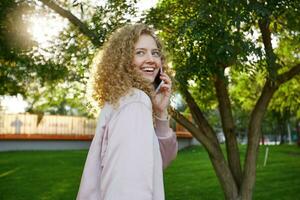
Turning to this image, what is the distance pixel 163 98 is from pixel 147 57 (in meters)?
0.28

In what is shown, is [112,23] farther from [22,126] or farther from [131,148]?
[22,126]

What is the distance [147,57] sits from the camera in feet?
8.82

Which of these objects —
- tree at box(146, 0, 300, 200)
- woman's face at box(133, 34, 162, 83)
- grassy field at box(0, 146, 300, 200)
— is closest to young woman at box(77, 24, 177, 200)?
woman's face at box(133, 34, 162, 83)

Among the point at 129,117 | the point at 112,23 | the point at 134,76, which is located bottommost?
the point at 129,117

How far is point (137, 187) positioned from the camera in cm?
214

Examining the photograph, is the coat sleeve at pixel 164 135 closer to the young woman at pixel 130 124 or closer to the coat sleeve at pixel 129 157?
the young woman at pixel 130 124

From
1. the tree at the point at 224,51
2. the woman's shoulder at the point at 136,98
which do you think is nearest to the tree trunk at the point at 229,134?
the tree at the point at 224,51

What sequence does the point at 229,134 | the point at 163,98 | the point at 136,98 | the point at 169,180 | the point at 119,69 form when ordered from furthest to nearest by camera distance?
the point at 169,180 < the point at 229,134 < the point at 163,98 < the point at 119,69 < the point at 136,98

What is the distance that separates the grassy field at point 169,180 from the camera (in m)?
12.8

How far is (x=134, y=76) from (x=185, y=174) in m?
15.0

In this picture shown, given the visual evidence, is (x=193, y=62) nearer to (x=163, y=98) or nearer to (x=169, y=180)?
(x=163, y=98)

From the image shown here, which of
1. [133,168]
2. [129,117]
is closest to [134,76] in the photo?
[129,117]

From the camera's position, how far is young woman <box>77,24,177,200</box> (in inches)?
86.0

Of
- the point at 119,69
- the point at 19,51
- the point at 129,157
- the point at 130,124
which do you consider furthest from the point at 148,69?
the point at 19,51
